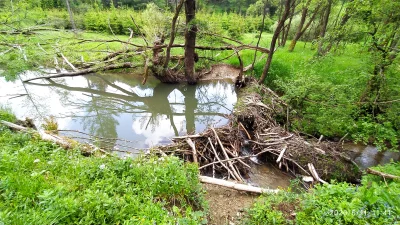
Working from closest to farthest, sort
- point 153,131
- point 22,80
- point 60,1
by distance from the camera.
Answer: point 153,131
point 22,80
point 60,1

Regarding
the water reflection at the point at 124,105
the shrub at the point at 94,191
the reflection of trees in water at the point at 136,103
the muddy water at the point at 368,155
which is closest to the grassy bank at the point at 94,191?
the shrub at the point at 94,191

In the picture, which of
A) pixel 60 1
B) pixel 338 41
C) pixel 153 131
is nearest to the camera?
pixel 338 41

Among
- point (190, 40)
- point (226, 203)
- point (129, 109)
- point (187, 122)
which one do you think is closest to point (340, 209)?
point (226, 203)

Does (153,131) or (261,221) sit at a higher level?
(261,221)

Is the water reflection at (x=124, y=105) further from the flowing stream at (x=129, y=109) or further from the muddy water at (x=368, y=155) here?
the muddy water at (x=368, y=155)

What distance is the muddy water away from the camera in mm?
5616

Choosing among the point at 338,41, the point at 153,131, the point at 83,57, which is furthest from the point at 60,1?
the point at 338,41

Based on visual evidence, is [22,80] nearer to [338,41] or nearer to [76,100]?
[76,100]

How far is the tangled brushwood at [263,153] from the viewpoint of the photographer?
475 centimetres

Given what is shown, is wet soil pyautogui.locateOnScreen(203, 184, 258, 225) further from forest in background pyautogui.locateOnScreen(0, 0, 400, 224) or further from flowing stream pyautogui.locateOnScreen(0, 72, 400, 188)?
flowing stream pyautogui.locateOnScreen(0, 72, 400, 188)

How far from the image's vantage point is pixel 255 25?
70.5 feet

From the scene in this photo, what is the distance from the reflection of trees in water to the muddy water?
4.32m

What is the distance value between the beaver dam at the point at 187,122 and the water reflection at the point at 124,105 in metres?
0.03

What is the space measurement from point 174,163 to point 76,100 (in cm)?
767
